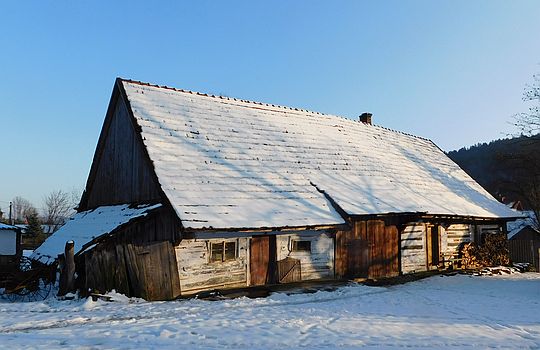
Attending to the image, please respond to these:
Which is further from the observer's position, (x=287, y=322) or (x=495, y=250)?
(x=495, y=250)

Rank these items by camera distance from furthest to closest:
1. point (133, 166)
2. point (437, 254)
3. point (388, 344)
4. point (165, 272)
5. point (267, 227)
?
point (437, 254) → point (133, 166) → point (267, 227) → point (165, 272) → point (388, 344)

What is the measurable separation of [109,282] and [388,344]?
309 inches

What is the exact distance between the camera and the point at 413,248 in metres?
17.8

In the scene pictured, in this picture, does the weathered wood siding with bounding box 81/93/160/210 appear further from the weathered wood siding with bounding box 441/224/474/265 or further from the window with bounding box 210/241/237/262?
the weathered wood siding with bounding box 441/224/474/265

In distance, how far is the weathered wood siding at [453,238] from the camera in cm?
1914

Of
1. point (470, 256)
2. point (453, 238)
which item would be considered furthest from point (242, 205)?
point (470, 256)

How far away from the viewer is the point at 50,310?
1012 centimetres

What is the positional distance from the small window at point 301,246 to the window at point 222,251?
7.23 ft

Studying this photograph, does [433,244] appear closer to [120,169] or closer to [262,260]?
Answer: [262,260]

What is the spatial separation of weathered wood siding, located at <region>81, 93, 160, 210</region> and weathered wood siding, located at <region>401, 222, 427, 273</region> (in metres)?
9.72

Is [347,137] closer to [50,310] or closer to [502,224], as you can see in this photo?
[502,224]

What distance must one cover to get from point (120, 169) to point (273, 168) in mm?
5802

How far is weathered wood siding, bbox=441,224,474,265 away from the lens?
19141mm

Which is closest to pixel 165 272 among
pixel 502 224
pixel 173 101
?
pixel 173 101
